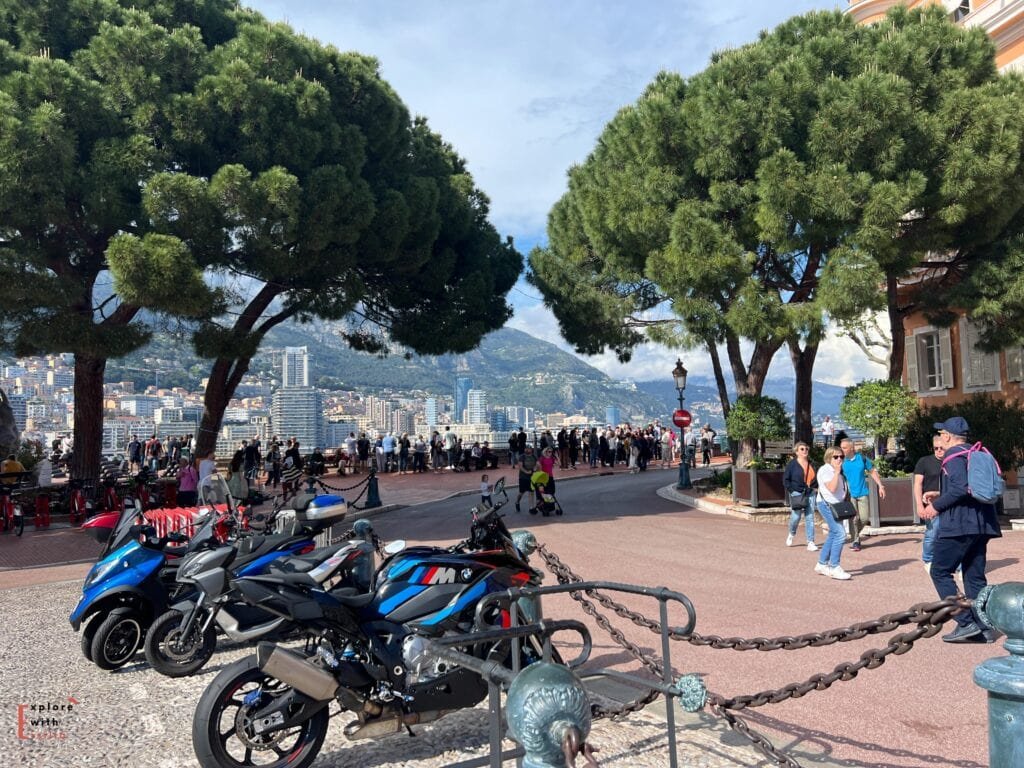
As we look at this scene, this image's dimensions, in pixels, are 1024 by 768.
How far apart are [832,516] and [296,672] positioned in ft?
23.7

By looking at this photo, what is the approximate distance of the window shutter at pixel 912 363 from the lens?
71.8 feet

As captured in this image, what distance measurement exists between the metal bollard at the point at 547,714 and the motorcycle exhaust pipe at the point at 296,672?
2156 mm

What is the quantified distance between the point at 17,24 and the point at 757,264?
15550mm

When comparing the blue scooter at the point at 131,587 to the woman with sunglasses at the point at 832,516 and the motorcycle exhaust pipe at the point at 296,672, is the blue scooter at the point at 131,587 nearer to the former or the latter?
the motorcycle exhaust pipe at the point at 296,672

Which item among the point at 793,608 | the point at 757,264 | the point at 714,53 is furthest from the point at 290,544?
the point at 714,53

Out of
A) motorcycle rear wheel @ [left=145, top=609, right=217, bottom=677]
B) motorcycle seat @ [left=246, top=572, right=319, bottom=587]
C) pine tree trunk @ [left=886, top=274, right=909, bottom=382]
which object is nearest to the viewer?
motorcycle seat @ [left=246, top=572, right=319, bottom=587]

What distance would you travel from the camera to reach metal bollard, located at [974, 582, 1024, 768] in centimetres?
201

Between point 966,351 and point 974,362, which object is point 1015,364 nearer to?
point 974,362

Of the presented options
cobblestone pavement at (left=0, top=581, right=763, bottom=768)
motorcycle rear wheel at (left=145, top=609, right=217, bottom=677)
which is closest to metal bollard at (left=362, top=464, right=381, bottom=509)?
cobblestone pavement at (left=0, top=581, right=763, bottom=768)

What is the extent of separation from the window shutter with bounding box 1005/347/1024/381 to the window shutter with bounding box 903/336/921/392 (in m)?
3.05

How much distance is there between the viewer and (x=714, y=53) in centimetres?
1680

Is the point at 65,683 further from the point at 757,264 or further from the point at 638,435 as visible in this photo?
the point at 638,435

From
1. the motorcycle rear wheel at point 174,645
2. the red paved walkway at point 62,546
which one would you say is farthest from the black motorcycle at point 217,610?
the red paved walkway at point 62,546

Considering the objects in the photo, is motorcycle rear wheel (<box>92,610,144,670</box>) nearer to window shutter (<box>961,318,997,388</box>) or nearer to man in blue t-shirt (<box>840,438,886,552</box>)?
man in blue t-shirt (<box>840,438,886,552</box>)
